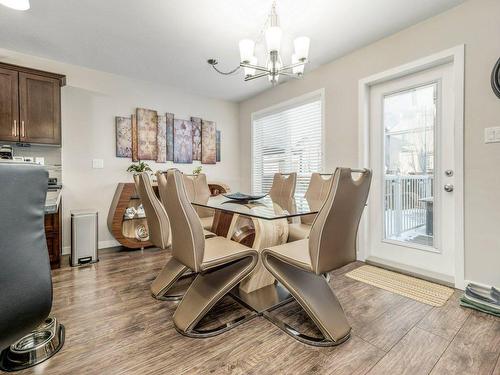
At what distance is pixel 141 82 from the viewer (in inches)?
146

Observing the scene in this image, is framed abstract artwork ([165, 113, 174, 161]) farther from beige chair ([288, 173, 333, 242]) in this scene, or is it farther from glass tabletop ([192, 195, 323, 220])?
beige chair ([288, 173, 333, 242])

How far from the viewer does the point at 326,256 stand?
4.60 ft

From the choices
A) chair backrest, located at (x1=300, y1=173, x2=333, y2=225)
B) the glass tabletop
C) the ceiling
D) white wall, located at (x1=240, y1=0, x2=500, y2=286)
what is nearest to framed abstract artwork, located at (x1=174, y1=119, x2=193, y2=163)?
the ceiling

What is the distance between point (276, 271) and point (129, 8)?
2400mm

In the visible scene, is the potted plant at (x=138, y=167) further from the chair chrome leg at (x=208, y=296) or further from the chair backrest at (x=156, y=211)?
the chair chrome leg at (x=208, y=296)

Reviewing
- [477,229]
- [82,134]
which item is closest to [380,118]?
[477,229]

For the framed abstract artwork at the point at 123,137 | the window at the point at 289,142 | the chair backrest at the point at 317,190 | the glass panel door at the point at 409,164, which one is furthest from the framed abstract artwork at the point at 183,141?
the glass panel door at the point at 409,164

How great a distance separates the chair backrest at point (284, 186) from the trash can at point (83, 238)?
2.07m

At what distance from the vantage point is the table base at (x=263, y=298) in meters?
1.88

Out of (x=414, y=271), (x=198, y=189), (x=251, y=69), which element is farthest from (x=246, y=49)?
(x=414, y=271)

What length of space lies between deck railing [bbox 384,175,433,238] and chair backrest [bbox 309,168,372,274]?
1479 mm

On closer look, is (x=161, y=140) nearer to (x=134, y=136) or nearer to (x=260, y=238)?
(x=134, y=136)

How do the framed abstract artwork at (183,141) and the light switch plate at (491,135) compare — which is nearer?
the light switch plate at (491,135)

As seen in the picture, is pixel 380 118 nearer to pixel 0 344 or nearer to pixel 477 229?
pixel 477 229
